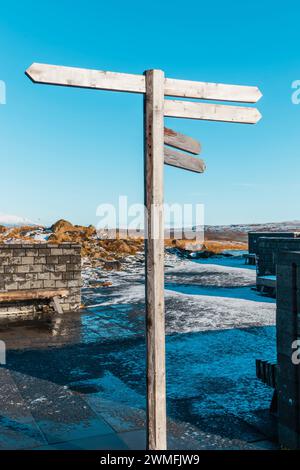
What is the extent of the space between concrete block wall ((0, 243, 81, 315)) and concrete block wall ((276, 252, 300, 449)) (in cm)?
801

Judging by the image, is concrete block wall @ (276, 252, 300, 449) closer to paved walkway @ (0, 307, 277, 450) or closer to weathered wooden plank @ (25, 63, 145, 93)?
paved walkway @ (0, 307, 277, 450)

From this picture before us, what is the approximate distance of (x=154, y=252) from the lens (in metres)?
3.59

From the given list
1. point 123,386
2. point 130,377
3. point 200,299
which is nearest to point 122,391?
point 123,386

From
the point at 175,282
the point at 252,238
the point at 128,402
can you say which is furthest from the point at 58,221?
the point at 128,402

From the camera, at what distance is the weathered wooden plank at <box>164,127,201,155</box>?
3727mm

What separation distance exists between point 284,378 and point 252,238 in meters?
22.5

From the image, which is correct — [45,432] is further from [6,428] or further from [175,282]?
[175,282]

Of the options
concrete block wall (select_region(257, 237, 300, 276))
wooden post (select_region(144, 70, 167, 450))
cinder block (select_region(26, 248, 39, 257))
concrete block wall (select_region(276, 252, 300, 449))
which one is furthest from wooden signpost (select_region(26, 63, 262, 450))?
concrete block wall (select_region(257, 237, 300, 276))

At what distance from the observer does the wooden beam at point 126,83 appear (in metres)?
Answer: 3.35

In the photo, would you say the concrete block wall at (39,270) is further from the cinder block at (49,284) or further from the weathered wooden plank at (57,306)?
the weathered wooden plank at (57,306)

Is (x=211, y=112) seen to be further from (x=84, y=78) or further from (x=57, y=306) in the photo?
(x=57, y=306)

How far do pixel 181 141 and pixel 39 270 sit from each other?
842 centimetres

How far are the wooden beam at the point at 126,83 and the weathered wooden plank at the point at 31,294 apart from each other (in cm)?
798
